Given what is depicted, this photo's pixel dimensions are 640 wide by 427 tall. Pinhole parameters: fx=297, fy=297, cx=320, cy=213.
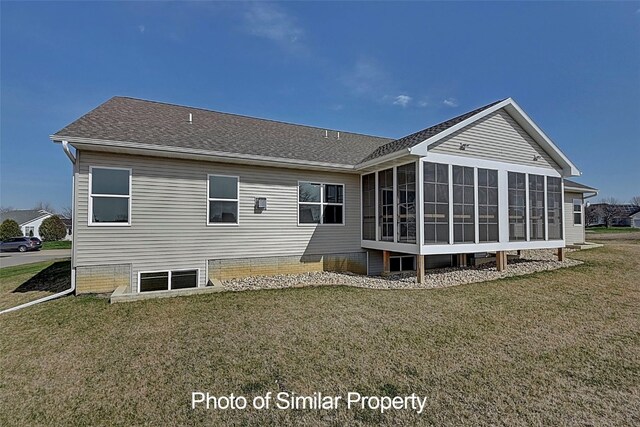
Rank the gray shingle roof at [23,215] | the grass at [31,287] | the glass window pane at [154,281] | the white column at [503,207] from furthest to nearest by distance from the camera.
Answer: the gray shingle roof at [23,215]
the white column at [503,207]
the glass window pane at [154,281]
the grass at [31,287]

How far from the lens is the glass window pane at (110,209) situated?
286 inches

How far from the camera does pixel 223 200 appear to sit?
866 cm

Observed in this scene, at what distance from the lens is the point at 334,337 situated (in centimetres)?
466

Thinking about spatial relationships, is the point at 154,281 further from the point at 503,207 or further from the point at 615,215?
the point at 615,215

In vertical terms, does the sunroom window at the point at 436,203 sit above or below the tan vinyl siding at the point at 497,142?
below

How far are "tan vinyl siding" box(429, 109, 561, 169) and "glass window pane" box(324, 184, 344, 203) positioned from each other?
10.9ft

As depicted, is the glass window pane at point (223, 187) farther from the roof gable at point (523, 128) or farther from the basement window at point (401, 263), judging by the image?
the basement window at point (401, 263)

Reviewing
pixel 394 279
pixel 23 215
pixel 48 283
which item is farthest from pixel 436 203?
pixel 23 215

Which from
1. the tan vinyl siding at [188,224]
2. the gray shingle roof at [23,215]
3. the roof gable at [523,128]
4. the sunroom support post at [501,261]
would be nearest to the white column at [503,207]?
the sunroom support post at [501,261]

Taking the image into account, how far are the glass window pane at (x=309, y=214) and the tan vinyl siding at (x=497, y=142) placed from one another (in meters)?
4.08

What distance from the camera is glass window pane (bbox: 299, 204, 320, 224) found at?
9828mm

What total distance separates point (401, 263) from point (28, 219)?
5451 cm

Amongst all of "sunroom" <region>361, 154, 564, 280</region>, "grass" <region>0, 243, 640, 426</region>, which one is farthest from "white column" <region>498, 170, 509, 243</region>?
"grass" <region>0, 243, 640, 426</region>

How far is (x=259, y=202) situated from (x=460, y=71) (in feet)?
41.7
